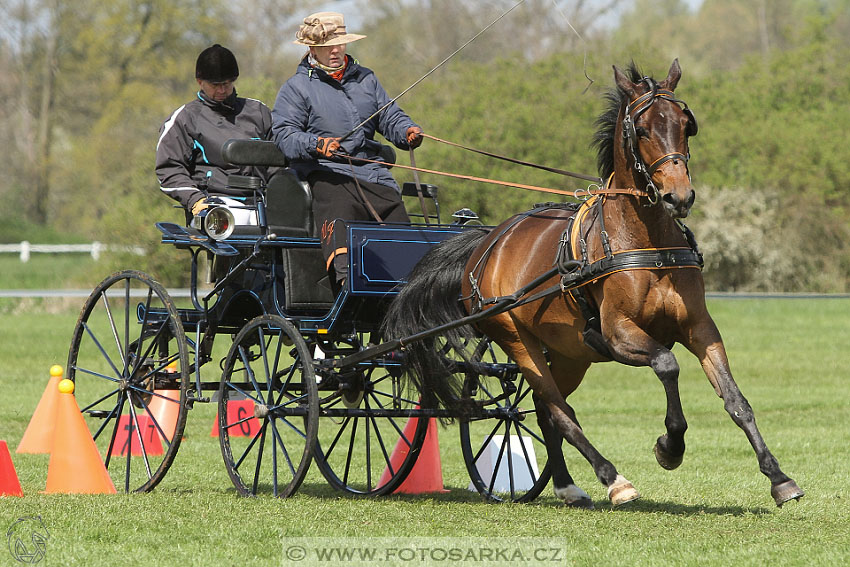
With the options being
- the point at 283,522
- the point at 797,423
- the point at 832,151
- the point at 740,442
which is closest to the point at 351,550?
the point at 283,522

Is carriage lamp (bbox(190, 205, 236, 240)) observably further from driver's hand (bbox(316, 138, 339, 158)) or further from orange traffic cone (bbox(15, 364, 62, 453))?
orange traffic cone (bbox(15, 364, 62, 453))

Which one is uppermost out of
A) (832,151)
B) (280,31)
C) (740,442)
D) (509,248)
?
(280,31)

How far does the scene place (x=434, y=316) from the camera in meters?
6.43

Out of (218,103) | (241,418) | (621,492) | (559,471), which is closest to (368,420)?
(559,471)

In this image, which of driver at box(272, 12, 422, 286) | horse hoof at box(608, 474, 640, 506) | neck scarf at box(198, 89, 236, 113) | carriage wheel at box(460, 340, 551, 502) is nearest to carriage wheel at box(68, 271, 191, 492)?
driver at box(272, 12, 422, 286)

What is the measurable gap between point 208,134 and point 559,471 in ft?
9.51

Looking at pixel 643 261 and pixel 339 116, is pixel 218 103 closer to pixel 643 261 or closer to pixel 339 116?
pixel 339 116

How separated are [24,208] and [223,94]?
3208cm

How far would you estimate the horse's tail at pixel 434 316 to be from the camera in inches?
252

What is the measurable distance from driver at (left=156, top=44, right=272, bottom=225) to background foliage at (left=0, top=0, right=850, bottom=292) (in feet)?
19.3

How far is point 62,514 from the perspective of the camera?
5.48 meters

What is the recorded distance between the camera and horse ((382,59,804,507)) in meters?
5.24

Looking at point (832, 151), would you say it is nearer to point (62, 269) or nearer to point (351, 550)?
point (62, 269)

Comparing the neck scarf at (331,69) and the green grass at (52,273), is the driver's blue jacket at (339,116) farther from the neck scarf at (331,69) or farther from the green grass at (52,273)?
the green grass at (52,273)
